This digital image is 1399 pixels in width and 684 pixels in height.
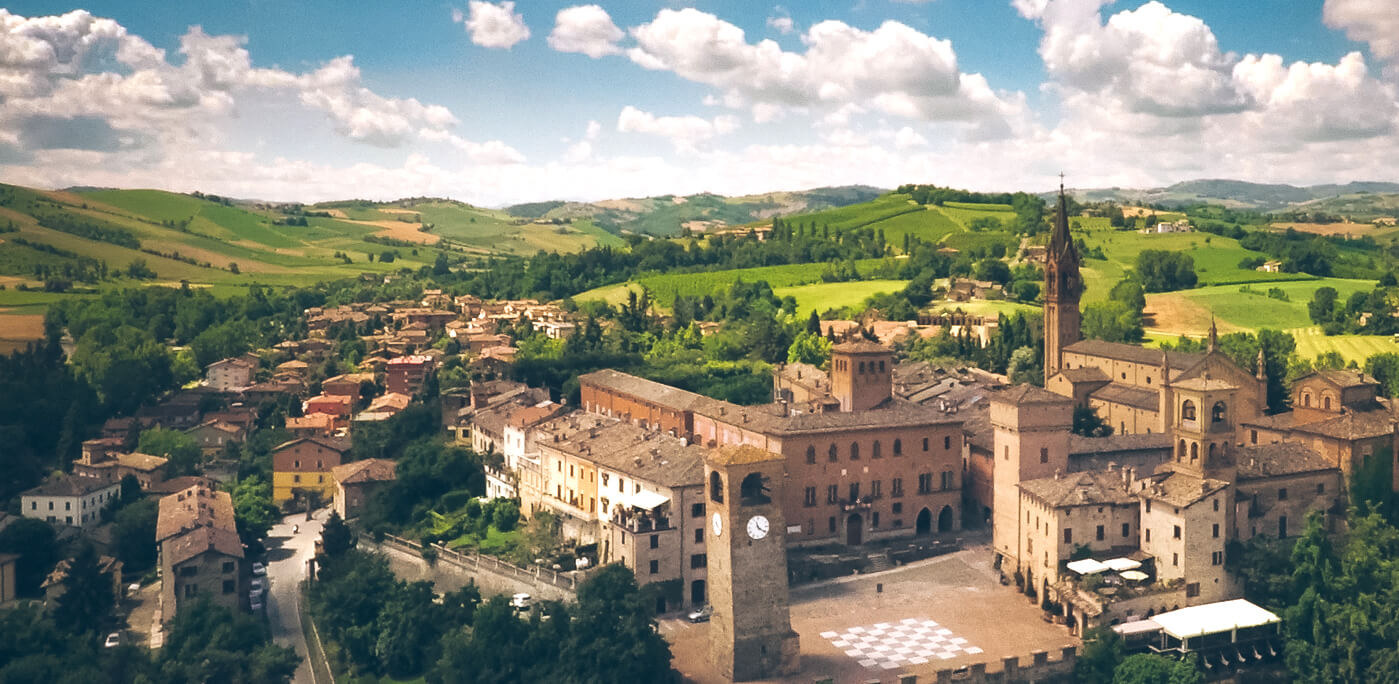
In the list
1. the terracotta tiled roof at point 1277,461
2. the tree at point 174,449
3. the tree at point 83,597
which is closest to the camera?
the terracotta tiled roof at point 1277,461

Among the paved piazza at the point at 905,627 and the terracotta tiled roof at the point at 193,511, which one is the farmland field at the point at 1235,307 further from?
the terracotta tiled roof at the point at 193,511

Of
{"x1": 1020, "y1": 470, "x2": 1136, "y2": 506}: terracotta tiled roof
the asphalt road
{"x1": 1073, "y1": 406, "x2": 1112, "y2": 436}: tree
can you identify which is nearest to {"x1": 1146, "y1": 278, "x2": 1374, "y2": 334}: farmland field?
{"x1": 1073, "y1": 406, "x2": 1112, "y2": 436}: tree

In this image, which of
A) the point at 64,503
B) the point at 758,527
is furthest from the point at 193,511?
the point at 758,527

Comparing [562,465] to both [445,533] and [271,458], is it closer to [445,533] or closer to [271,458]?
[445,533]

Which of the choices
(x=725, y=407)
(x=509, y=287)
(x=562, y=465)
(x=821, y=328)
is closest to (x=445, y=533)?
(x=562, y=465)

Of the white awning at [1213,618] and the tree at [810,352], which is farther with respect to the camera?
the tree at [810,352]

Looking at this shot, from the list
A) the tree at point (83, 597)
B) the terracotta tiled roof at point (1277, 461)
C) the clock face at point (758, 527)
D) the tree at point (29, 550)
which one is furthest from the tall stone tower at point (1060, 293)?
the tree at point (29, 550)

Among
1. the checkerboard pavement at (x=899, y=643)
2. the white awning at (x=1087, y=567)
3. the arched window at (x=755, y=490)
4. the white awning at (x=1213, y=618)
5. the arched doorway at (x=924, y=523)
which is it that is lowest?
the checkerboard pavement at (x=899, y=643)

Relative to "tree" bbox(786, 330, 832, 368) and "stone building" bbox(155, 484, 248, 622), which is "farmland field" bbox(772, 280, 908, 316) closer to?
"tree" bbox(786, 330, 832, 368)
